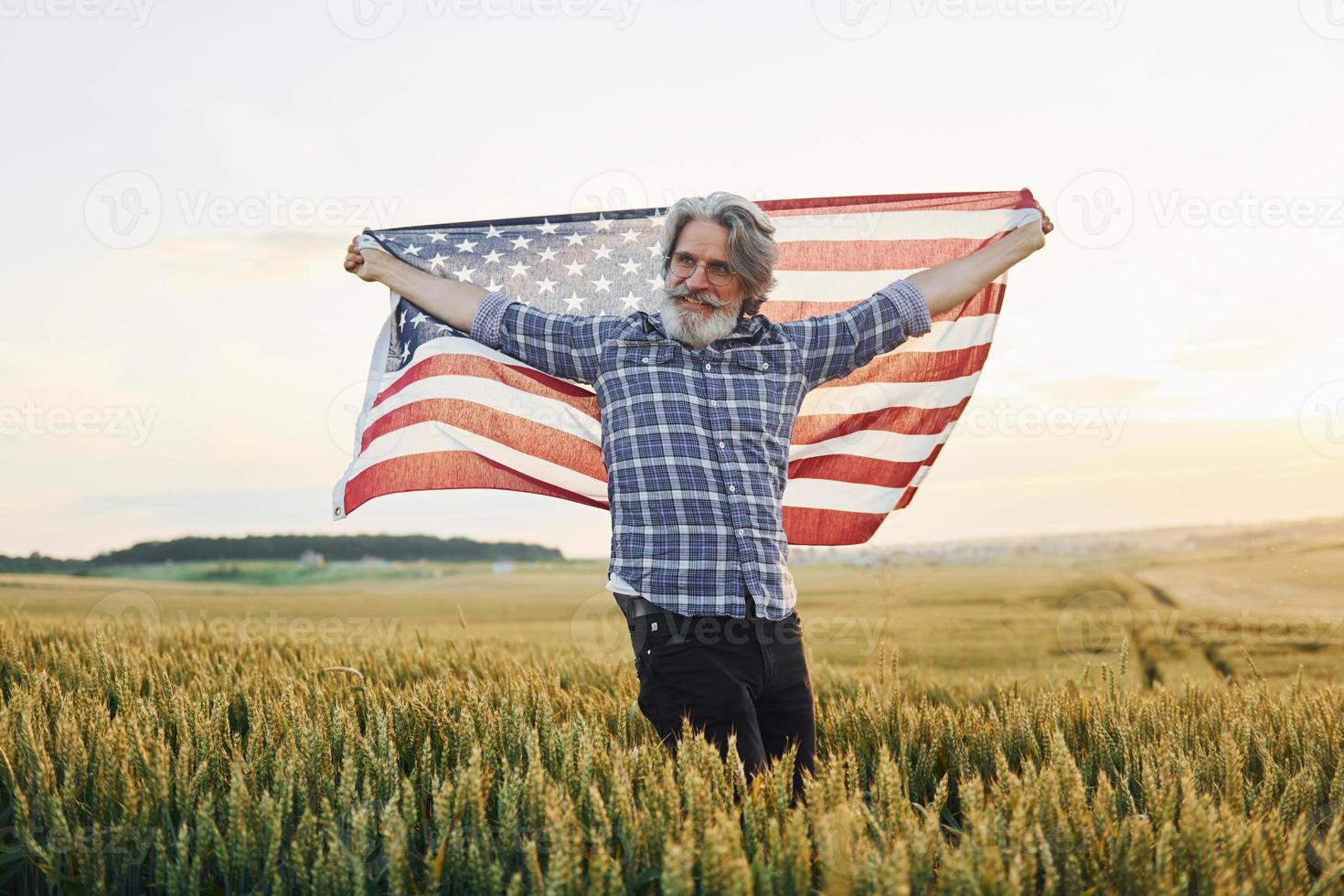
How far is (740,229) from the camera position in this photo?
14.0 ft

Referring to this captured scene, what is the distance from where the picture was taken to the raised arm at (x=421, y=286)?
484 centimetres

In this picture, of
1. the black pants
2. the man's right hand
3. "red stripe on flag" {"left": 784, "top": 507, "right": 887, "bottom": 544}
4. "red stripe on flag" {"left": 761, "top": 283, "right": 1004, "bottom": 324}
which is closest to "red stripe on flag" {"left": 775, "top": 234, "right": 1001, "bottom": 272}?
"red stripe on flag" {"left": 761, "top": 283, "right": 1004, "bottom": 324}

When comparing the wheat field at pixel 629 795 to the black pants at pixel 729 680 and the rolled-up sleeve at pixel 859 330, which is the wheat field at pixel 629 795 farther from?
the rolled-up sleeve at pixel 859 330

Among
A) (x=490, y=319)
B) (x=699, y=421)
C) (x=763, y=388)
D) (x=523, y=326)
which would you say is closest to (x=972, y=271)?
(x=763, y=388)

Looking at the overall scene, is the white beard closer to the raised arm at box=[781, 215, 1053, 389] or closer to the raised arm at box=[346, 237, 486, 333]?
the raised arm at box=[781, 215, 1053, 389]

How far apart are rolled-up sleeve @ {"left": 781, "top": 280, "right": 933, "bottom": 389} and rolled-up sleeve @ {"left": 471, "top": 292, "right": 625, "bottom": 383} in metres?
0.84

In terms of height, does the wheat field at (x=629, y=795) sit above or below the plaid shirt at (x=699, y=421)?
below

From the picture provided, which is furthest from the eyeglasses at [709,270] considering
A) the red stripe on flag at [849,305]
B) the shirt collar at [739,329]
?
the red stripe on flag at [849,305]

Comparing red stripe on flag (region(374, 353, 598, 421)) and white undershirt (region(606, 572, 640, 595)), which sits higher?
red stripe on flag (region(374, 353, 598, 421))

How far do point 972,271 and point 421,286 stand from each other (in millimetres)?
2779

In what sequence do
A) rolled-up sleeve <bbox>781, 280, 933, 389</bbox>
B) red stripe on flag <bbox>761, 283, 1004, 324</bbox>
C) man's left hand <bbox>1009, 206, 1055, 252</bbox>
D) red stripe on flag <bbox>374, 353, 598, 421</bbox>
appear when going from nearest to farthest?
rolled-up sleeve <bbox>781, 280, 933, 389</bbox>
man's left hand <bbox>1009, 206, 1055, 252</bbox>
red stripe on flag <bbox>374, 353, 598, 421</bbox>
red stripe on flag <bbox>761, 283, 1004, 324</bbox>

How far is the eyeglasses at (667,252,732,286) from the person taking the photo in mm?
4225

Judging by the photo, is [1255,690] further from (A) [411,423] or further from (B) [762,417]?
(A) [411,423]

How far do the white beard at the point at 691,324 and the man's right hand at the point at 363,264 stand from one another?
1.84m
